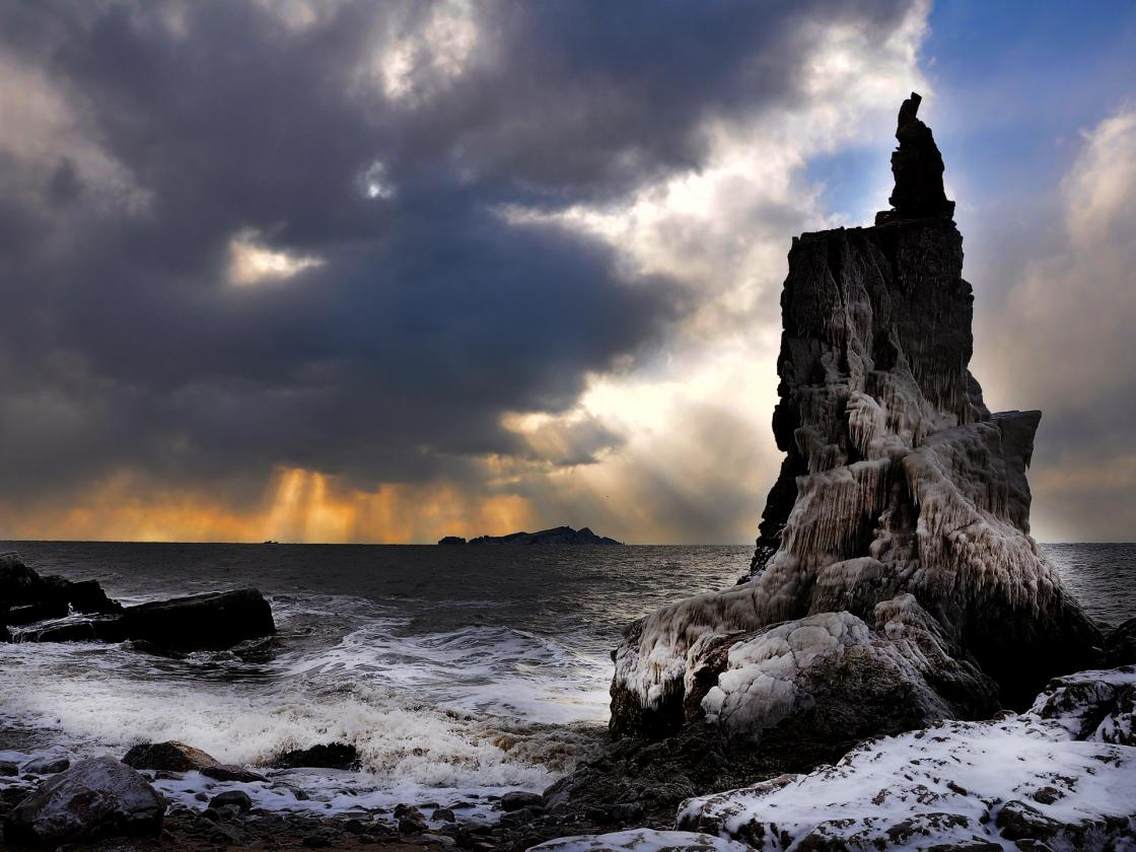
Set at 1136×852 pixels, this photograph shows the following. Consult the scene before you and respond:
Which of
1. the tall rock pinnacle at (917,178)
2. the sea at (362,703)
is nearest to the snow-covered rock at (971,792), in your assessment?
the sea at (362,703)

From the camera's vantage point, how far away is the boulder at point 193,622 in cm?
Answer: 3012

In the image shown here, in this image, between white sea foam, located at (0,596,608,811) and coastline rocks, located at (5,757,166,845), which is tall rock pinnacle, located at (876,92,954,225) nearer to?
white sea foam, located at (0,596,608,811)

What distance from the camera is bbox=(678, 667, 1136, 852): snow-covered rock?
229 inches

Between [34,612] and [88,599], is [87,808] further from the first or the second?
[88,599]

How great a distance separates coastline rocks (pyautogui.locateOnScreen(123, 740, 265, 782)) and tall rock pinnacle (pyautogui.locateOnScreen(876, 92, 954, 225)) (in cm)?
2085

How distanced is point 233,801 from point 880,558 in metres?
12.2

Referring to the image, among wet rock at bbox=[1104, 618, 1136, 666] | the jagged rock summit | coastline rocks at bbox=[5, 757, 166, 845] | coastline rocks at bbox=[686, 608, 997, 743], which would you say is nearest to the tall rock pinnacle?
the jagged rock summit

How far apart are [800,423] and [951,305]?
5704 millimetres

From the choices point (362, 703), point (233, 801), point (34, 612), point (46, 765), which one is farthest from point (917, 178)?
point (34, 612)

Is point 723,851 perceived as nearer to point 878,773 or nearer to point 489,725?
point 878,773

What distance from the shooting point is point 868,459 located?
53.5ft

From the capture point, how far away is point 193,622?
30672mm

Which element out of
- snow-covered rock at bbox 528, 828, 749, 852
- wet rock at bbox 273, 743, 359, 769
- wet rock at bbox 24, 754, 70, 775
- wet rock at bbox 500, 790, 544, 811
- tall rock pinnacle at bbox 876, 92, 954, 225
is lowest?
wet rock at bbox 273, 743, 359, 769

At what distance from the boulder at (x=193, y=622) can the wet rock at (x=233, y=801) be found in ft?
71.5
